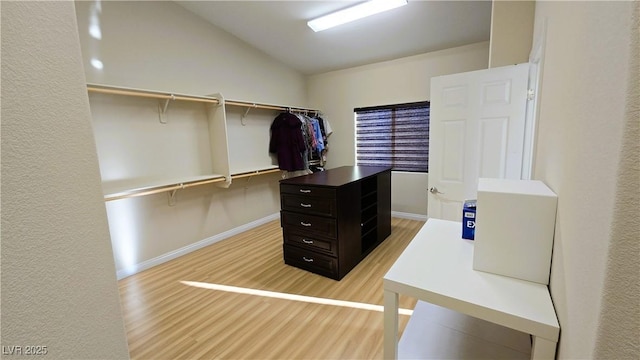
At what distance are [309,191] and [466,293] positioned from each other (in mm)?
1665

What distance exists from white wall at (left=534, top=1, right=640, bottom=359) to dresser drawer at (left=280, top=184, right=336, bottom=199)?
158cm

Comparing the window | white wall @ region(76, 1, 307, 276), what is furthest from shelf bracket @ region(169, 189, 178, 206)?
the window

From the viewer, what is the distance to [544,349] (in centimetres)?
77

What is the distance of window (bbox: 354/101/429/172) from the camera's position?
12.6 ft

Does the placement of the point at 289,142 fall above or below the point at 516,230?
above

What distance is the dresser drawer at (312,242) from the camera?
241 cm

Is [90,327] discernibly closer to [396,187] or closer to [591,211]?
[591,211]

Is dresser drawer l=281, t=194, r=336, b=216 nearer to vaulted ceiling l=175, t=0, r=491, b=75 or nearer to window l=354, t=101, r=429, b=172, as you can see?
vaulted ceiling l=175, t=0, r=491, b=75

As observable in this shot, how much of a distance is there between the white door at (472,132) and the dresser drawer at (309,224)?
1.00 m

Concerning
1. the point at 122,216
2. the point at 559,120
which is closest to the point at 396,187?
the point at 559,120

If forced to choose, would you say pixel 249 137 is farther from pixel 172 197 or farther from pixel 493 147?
pixel 493 147

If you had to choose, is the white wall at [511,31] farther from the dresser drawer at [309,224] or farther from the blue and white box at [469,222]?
the dresser drawer at [309,224]

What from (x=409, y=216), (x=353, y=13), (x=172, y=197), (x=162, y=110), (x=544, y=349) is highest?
(x=353, y=13)

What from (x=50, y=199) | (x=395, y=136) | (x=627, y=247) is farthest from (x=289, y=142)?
(x=627, y=247)
